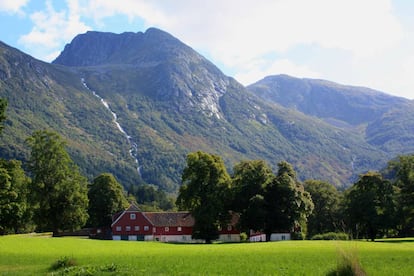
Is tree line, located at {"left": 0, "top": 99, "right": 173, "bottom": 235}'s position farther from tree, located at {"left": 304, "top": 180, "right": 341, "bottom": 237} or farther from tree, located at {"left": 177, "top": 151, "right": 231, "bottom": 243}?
tree, located at {"left": 304, "top": 180, "right": 341, "bottom": 237}

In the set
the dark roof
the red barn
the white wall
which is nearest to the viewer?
the white wall

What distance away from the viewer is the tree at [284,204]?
262ft

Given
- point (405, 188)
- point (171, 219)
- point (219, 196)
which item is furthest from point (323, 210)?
point (219, 196)

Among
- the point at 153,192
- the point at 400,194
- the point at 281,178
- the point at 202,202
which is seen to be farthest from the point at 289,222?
the point at 153,192

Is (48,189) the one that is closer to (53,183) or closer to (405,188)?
(53,183)

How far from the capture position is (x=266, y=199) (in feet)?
270

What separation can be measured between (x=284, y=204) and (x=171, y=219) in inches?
1412

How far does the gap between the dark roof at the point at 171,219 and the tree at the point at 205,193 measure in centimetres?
2691

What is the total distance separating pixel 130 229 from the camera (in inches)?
4242

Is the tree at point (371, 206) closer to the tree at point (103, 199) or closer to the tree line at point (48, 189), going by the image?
the tree line at point (48, 189)

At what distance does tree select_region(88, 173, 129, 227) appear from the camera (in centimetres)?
10462

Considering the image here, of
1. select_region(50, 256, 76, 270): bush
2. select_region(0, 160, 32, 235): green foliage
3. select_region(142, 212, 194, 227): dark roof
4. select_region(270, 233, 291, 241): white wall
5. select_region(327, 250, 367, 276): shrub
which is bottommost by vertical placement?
select_region(270, 233, 291, 241): white wall

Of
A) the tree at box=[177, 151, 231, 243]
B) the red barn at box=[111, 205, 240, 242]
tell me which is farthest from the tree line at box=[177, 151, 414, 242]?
the red barn at box=[111, 205, 240, 242]

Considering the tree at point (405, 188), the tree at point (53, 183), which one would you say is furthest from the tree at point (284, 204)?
the tree at point (53, 183)
